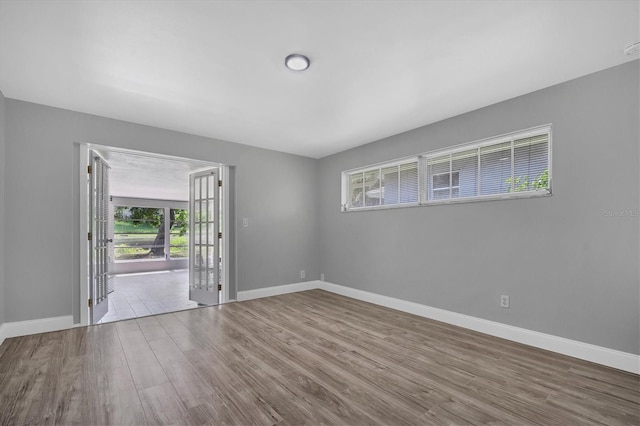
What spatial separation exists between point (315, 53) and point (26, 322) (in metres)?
4.06

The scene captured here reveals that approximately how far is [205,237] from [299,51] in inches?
138

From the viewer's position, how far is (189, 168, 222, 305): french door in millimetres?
4656

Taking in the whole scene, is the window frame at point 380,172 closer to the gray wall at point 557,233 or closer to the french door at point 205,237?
the gray wall at point 557,233

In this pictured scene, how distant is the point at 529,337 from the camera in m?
2.88

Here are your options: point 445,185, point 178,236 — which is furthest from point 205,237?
point 178,236

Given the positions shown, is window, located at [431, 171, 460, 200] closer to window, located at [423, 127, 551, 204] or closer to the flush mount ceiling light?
window, located at [423, 127, 551, 204]

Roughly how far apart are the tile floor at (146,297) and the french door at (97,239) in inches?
9.6

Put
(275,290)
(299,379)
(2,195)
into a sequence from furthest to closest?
(275,290) < (2,195) < (299,379)

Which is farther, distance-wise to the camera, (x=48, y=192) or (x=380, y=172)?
(x=380, y=172)

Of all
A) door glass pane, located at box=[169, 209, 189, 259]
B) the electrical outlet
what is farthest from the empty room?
door glass pane, located at box=[169, 209, 189, 259]

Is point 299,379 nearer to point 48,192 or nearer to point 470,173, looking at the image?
point 470,173

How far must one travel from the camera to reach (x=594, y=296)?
8.35ft

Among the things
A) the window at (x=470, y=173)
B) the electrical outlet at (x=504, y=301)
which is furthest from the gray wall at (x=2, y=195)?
the electrical outlet at (x=504, y=301)

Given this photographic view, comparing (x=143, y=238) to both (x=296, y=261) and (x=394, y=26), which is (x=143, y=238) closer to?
(x=296, y=261)
